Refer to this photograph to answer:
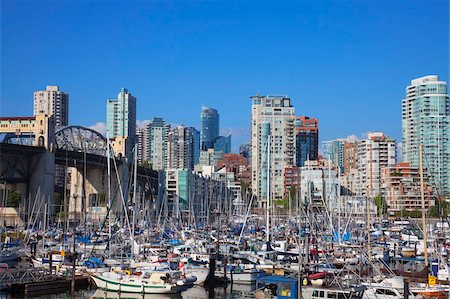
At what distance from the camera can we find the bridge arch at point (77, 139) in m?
128

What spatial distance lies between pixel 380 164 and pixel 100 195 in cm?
7305

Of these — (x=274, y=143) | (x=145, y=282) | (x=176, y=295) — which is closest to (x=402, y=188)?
(x=274, y=143)

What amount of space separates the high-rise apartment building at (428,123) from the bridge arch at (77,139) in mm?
75770

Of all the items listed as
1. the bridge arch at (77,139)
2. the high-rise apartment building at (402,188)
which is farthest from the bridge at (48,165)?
the high-rise apartment building at (402,188)

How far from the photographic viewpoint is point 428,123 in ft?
590

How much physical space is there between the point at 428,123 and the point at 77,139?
90.4 meters

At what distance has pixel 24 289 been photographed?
35188mm

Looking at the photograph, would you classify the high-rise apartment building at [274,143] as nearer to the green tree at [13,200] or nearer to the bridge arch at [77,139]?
Answer: the bridge arch at [77,139]

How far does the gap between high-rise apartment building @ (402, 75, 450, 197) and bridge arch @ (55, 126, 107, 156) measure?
75770mm

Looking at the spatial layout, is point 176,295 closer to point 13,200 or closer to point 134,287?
point 134,287

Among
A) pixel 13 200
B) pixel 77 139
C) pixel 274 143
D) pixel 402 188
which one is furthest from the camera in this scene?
pixel 274 143

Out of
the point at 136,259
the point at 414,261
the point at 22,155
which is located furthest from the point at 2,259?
the point at 22,155

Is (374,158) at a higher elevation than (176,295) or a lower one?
higher

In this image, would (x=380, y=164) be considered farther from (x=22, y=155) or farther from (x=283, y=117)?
(x=22, y=155)
